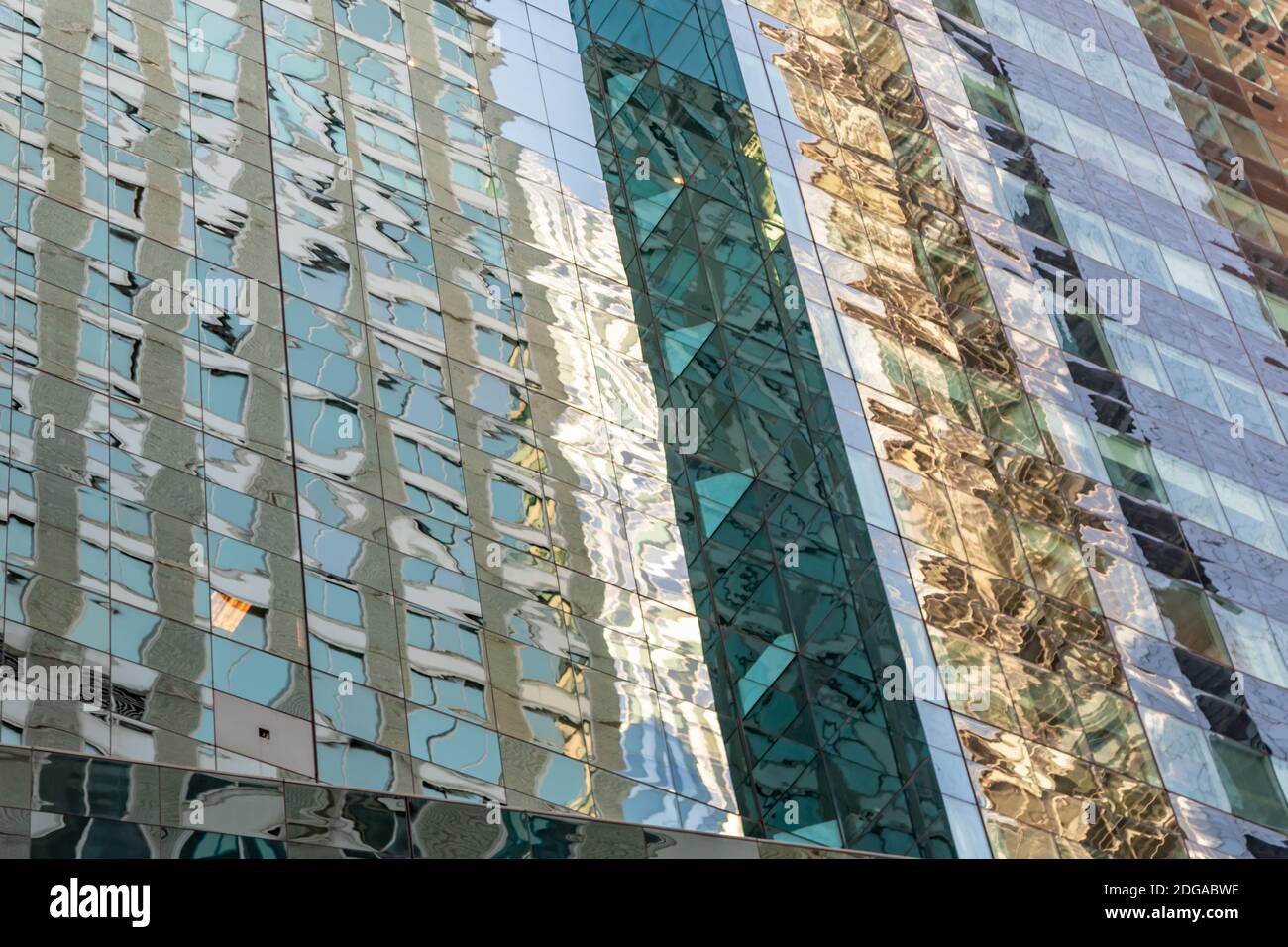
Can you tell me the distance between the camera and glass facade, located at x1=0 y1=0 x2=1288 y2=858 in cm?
2400

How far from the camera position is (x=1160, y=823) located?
31656 mm

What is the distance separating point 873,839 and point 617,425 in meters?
9.68

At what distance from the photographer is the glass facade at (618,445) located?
24.0m

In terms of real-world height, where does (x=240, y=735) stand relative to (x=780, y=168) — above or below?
below

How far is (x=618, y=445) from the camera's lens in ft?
108

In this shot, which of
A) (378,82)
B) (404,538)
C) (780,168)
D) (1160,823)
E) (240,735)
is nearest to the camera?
(240,735)
